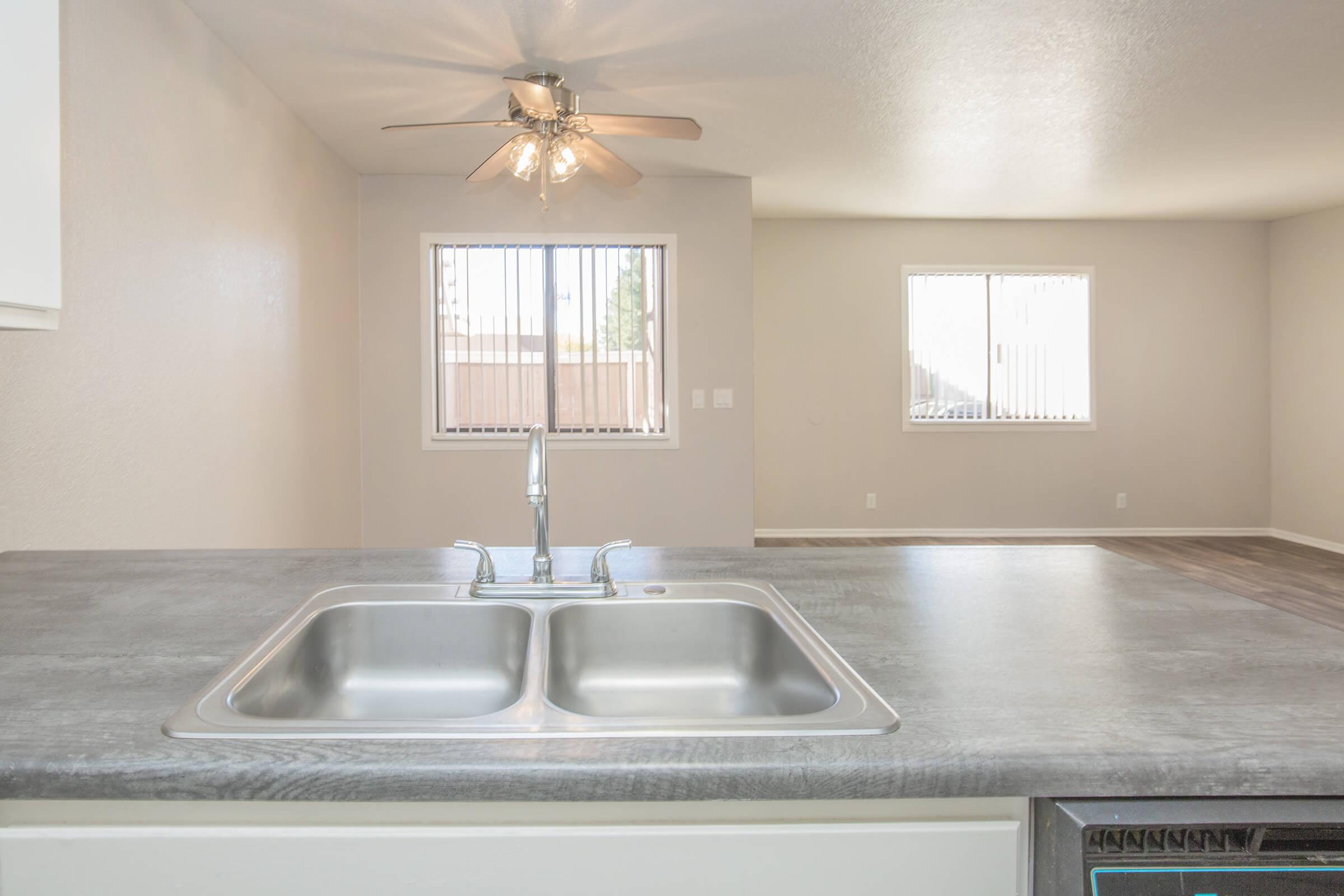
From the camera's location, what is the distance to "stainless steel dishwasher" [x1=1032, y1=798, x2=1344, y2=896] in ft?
2.19

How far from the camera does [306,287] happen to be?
13.4 ft

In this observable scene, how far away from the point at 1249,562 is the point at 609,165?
16.8 feet

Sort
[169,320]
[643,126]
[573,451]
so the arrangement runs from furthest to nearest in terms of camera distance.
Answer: [573,451]
[643,126]
[169,320]

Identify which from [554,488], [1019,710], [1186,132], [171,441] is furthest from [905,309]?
[1019,710]

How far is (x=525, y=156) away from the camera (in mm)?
3307

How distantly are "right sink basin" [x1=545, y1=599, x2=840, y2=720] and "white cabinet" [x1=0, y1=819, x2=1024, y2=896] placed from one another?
419 millimetres

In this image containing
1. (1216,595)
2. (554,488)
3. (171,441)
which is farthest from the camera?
(554,488)

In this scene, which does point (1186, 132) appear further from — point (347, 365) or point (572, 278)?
point (347, 365)

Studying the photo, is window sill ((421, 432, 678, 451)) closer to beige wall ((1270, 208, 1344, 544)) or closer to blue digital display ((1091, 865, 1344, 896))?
blue digital display ((1091, 865, 1344, 896))

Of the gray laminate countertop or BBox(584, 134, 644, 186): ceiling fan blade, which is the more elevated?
BBox(584, 134, 644, 186): ceiling fan blade

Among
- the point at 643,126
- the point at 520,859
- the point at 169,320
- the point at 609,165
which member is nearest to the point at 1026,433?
the point at 609,165

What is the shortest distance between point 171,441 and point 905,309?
5.23m

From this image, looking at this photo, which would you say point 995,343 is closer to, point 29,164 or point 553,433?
point 553,433

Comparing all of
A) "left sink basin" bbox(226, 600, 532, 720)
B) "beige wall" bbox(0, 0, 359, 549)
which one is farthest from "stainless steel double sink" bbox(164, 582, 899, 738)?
"beige wall" bbox(0, 0, 359, 549)
